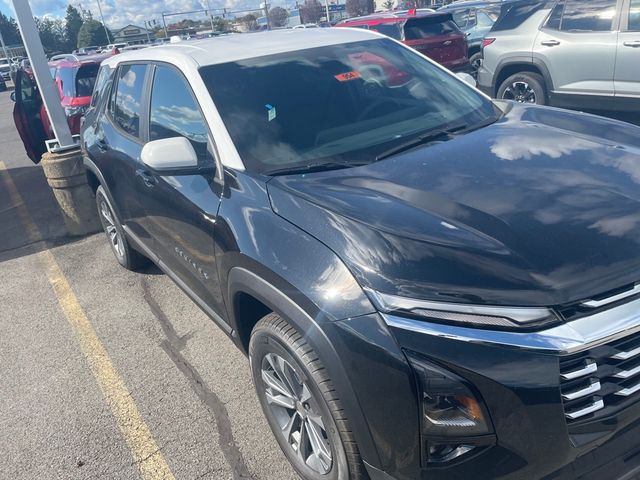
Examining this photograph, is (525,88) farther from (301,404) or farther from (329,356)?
(329,356)

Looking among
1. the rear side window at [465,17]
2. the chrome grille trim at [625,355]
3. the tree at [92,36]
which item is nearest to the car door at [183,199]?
the chrome grille trim at [625,355]

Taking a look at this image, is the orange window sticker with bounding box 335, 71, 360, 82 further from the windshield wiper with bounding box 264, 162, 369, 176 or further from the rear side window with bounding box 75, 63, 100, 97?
the rear side window with bounding box 75, 63, 100, 97

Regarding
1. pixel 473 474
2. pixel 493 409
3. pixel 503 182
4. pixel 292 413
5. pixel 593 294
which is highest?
pixel 503 182

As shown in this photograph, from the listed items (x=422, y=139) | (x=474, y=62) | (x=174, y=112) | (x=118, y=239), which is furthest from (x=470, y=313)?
(x=474, y=62)

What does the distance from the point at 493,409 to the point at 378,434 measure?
1.25ft

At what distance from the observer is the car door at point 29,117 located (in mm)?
7223

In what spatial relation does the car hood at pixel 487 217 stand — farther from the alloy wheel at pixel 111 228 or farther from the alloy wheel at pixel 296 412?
the alloy wheel at pixel 111 228

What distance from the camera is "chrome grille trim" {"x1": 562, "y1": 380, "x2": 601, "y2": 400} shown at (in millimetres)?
1693

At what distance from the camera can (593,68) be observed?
23.1ft

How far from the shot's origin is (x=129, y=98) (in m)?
3.98

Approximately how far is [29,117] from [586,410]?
7.50 meters

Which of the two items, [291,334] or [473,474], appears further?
[291,334]

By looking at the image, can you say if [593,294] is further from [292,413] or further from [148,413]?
[148,413]

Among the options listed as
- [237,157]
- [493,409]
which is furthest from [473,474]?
[237,157]
